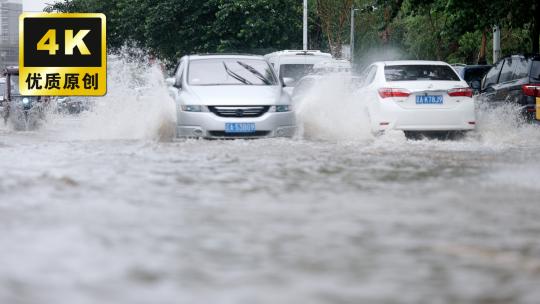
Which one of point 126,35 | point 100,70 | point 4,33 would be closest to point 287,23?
point 126,35

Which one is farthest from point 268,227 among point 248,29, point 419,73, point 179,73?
point 248,29

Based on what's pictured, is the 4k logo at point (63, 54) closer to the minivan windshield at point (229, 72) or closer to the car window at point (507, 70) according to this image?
the minivan windshield at point (229, 72)

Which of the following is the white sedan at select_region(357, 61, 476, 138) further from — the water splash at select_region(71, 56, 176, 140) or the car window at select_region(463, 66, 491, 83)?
the car window at select_region(463, 66, 491, 83)

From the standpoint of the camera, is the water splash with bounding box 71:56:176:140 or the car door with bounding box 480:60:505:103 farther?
the car door with bounding box 480:60:505:103

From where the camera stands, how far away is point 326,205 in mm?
7719

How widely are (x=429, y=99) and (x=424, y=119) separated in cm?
34

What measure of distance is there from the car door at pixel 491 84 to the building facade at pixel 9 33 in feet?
264

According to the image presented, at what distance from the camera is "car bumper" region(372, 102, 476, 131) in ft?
50.9

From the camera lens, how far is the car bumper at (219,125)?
48.2 feet

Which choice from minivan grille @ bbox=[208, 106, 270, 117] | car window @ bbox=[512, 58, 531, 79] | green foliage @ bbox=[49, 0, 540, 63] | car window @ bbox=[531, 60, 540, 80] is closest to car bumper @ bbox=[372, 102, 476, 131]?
car window @ bbox=[531, 60, 540, 80]

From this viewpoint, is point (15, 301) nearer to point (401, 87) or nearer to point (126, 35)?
point (401, 87)

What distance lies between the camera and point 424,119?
51.0 feet

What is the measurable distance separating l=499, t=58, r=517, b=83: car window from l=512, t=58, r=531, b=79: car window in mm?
149

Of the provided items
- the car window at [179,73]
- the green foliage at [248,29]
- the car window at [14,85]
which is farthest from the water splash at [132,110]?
the green foliage at [248,29]
